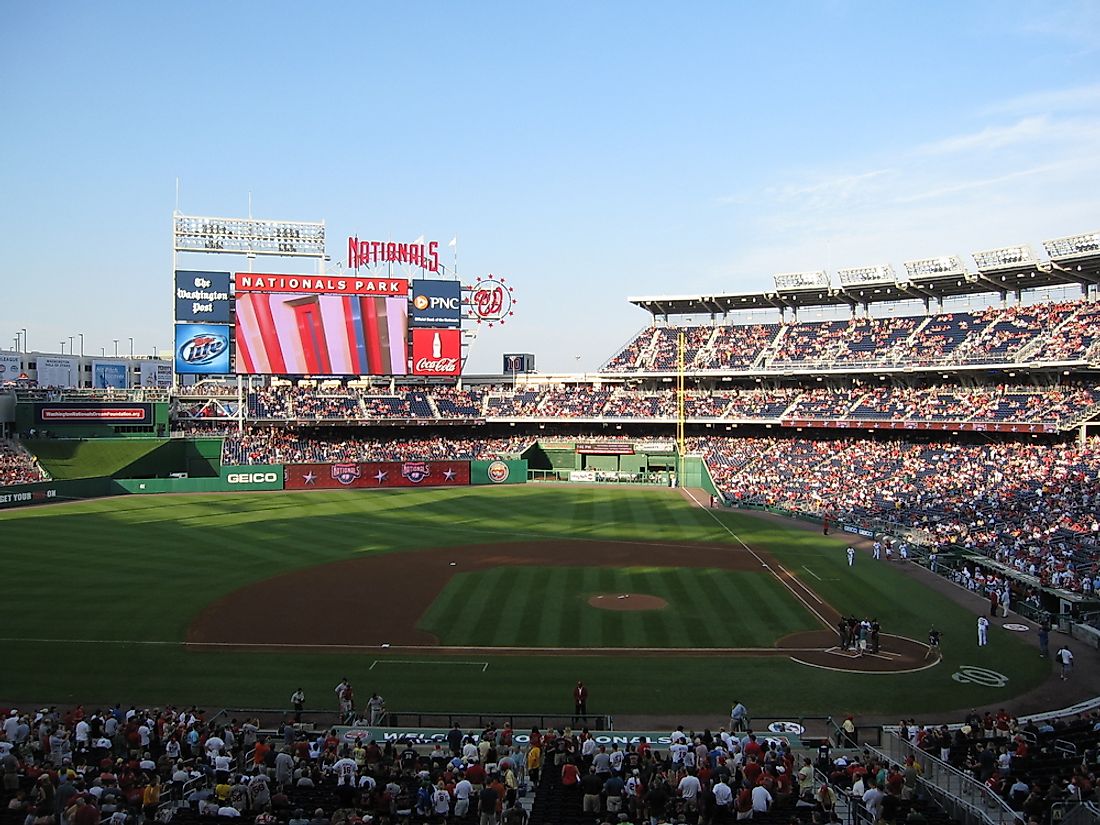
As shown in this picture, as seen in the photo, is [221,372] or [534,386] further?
[534,386]

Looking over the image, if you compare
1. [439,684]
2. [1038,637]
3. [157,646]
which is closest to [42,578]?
[157,646]

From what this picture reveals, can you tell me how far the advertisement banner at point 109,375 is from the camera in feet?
413

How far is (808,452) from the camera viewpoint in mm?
64500

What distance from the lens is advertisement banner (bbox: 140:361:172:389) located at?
132750mm

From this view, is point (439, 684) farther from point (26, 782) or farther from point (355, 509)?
point (355, 509)

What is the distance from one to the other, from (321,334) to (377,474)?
12.3m

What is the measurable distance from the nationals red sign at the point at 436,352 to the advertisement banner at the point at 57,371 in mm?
69564

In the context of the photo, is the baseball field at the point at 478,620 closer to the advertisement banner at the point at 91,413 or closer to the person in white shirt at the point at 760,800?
the person in white shirt at the point at 760,800

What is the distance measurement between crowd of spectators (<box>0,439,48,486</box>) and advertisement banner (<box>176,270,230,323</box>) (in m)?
14.8

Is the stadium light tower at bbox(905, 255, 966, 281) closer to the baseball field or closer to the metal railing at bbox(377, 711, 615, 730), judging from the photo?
the baseball field

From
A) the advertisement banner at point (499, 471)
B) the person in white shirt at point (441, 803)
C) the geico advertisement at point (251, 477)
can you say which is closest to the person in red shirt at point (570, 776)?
the person in white shirt at point (441, 803)

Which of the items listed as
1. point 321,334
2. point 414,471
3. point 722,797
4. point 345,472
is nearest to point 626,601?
point 722,797

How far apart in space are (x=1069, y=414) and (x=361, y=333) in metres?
50.8

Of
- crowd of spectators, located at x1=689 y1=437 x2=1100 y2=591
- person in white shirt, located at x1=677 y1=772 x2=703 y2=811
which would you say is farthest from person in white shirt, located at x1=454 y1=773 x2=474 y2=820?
crowd of spectators, located at x1=689 y1=437 x2=1100 y2=591
